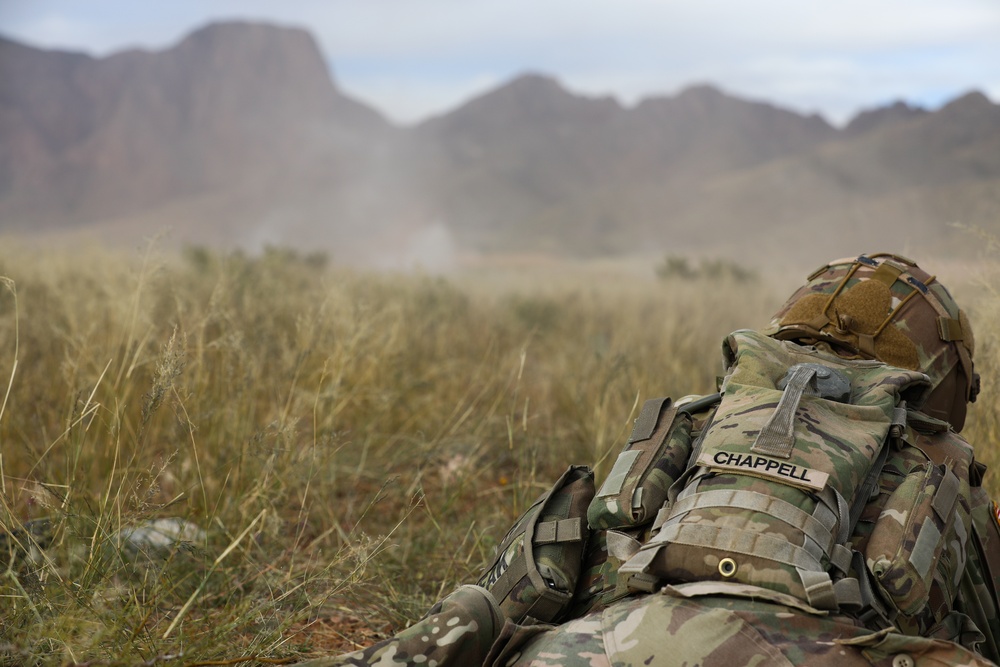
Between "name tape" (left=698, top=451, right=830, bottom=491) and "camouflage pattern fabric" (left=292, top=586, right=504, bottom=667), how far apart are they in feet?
1.97

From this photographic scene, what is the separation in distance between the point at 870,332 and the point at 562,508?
3.39 ft

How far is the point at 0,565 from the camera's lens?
2.71 meters

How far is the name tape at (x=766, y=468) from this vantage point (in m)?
1.85

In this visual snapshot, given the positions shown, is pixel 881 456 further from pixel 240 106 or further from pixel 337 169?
pixel 240 106

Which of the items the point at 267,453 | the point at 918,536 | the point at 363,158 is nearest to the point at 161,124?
the point at 363,158

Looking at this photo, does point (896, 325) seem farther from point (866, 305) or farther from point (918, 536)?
point (918, 536)

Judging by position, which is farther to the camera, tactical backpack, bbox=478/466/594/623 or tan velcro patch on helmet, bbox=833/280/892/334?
tan velcro patch on helmet, bbox=833/280/892/334

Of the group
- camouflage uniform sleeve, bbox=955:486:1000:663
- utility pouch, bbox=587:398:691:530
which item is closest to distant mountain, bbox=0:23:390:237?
utility pouch, bbox=587:398:691:530

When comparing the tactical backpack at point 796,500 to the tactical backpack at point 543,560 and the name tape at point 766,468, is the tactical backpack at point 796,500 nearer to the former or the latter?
the name tape at point 766,468

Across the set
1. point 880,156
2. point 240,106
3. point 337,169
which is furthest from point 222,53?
point 880,156

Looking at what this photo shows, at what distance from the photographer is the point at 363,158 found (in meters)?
98.4

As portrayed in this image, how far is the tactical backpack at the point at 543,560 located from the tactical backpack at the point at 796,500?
0.40ft

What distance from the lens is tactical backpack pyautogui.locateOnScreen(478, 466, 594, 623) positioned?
2119 millimetres

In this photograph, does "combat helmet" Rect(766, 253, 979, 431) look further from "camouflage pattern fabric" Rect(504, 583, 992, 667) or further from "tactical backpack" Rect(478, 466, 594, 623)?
"camouflage pattern fabric" Rect(504, 583, 992, 667)
